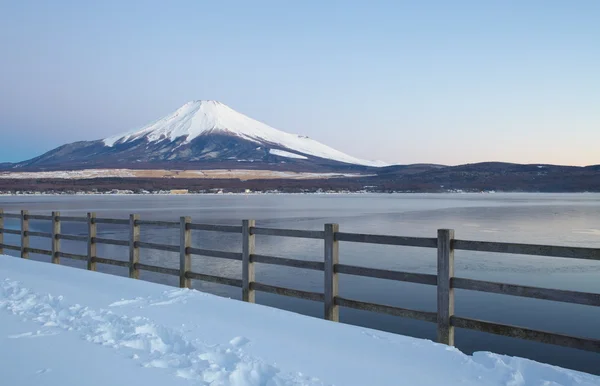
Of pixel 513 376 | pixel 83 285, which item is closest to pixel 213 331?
pixel 513 376

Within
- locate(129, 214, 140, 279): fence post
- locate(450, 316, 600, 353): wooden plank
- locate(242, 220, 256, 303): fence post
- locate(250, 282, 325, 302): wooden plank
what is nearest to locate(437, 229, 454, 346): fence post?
locate(450, 316, 600, 353): wooden plank

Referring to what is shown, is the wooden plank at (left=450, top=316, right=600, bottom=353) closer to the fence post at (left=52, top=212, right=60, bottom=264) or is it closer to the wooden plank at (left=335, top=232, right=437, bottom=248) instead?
the wooden plank at (left=335, top=232, right=437, bottom=248)

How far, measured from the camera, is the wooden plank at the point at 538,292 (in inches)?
227

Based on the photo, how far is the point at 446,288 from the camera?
6.98 metres

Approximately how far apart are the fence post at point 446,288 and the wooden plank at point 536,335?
10 centimetres

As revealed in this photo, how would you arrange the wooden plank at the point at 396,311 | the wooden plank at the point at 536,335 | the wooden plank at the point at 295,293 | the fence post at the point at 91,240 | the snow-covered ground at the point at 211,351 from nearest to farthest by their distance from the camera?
1. the snow-covered ground at the point at 211,351
2. the wooden plank at the point at 536,335
3. the wooden plank at the point at 396,311
4. the wooden plank at the point at 295,293
5. the fence post at the point at 91,240

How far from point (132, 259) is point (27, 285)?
235 cm

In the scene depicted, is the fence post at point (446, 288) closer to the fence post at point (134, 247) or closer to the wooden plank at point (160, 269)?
the wooden plank at point (160, 269)

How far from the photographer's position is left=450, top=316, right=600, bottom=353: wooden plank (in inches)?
226

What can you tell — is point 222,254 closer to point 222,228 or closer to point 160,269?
point 222,228

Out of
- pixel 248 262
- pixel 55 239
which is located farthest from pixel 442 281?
pixel 55 239

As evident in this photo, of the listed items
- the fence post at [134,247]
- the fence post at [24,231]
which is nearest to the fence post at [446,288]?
the fence post at [134,247]

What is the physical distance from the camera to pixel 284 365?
18.5ft

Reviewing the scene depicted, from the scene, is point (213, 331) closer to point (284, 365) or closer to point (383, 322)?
point (284, 365)
